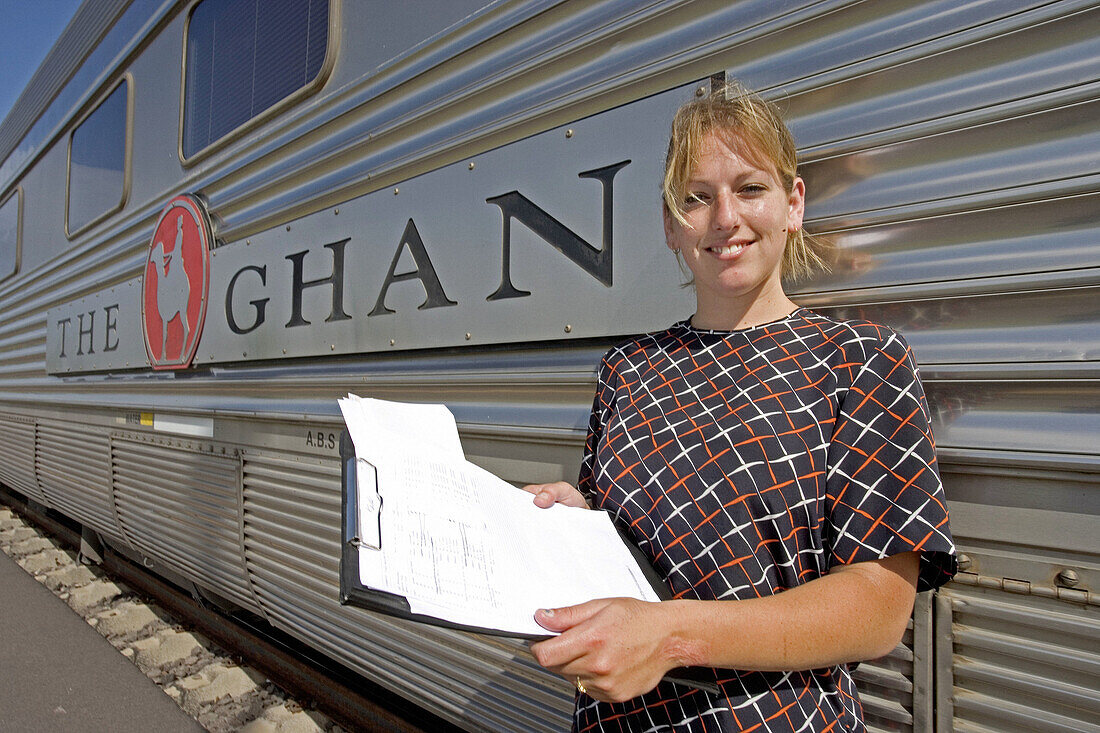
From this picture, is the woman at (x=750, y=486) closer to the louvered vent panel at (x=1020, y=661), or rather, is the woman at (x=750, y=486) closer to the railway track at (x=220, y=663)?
the louvered vent panel at (x=1020, y=661)

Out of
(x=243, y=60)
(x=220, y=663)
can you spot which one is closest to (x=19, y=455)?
(x=220, y=663)

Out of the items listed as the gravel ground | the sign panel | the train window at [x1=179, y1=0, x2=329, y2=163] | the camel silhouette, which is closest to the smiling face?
the sign panel

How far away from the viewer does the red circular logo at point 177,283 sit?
2.65 m

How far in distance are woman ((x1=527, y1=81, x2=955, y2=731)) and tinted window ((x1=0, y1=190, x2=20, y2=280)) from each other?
5873mm

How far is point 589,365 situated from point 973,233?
0.69 m

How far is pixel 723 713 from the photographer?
0.81 metres

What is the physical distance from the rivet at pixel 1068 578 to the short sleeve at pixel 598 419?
2.01 ft

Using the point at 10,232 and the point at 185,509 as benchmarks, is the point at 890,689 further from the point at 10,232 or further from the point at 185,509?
the point at 10,232

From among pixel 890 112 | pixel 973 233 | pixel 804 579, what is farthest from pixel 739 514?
pixel 890 112

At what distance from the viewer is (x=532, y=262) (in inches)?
58.5

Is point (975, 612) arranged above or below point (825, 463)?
below

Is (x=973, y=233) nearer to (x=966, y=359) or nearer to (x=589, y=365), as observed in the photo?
(x=966, y=359)

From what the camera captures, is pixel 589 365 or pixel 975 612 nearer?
pixel 975 612

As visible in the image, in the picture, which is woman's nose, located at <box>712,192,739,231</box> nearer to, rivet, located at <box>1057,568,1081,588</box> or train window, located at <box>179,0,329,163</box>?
rivet, located at <box>1057,568,1081,588</box>
